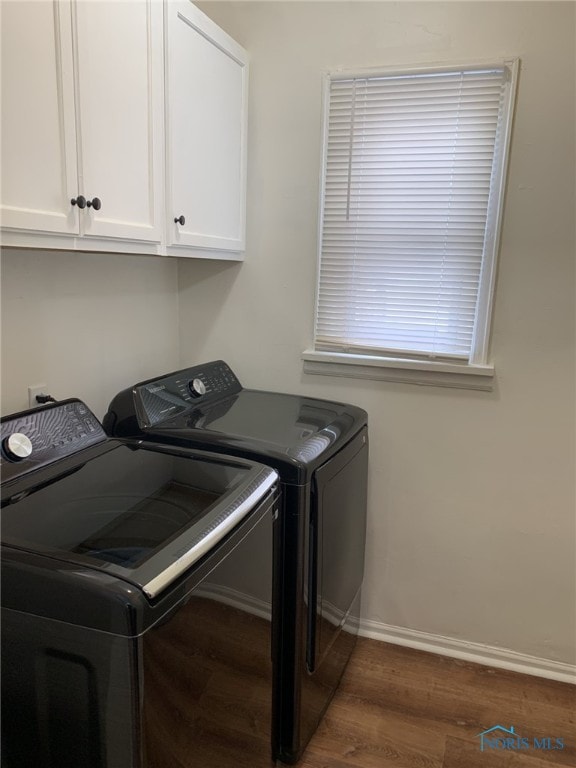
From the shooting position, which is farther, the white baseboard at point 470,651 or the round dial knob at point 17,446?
the white baseboard at point 470,651

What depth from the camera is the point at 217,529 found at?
45.6 inches

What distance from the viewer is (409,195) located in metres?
2.04

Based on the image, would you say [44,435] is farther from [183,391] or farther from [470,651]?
[470,651]

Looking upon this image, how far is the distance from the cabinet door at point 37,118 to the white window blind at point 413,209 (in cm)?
108

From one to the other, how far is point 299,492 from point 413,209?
112 cm

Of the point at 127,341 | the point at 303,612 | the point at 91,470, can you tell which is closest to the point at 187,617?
the point at 91,470

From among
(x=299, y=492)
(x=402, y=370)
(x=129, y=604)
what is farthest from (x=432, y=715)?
(x=129, y=604)

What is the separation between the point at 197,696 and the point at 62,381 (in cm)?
101

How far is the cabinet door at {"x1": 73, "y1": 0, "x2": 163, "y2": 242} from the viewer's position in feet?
4.33

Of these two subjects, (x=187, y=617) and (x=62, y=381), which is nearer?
(x=187, y=617)

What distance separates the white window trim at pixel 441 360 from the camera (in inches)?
74.7

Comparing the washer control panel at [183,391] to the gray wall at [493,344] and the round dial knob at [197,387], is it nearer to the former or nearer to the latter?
the round dial knob at [197,387]

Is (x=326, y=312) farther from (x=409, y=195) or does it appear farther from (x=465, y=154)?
(x=465, y=154)

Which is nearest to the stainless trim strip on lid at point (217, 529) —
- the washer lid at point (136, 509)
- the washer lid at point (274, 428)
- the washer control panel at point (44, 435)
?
the washer lid at point (136, 509)
